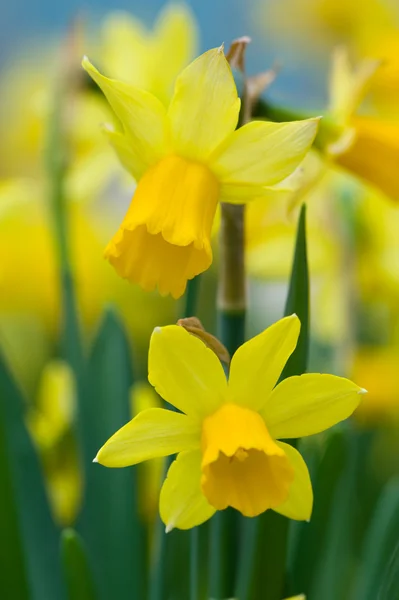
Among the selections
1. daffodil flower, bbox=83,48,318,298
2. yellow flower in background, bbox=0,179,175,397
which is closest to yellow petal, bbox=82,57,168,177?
daffodil flower, bbox=83,48,318,298

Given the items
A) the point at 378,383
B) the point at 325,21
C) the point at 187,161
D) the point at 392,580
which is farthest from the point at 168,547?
the point at 325,21

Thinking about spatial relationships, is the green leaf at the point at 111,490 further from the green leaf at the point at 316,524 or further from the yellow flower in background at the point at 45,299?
the yellow flower in background at the point at 45,299

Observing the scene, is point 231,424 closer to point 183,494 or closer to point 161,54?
point 183,494

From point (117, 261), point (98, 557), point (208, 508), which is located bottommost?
point (98, 557)

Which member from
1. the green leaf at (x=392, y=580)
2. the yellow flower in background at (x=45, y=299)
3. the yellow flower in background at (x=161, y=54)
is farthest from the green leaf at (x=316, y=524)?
the yellow flower in background at (x=45, y=299)

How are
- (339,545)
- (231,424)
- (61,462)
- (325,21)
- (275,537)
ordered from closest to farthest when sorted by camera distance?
(231,424) < (275,537) < (339,545) < (61,462) < (325,21)

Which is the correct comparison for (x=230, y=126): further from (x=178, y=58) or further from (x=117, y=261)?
(x=178, y=58)

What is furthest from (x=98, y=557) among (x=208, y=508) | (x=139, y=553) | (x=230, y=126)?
(x=230, y=126)
